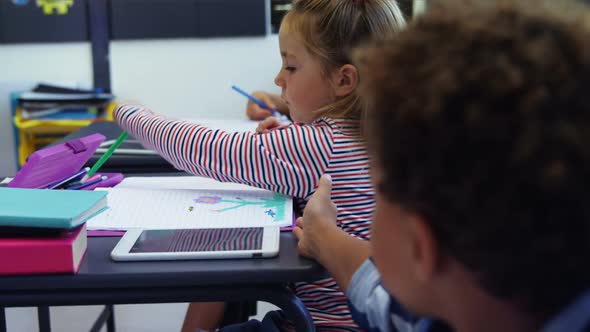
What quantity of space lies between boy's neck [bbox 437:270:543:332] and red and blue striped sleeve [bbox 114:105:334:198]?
50 centimetres

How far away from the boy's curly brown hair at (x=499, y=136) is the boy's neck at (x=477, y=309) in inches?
0.5

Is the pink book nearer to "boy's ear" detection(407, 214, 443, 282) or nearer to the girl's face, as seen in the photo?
"boy's ear" detection(407, 214, 443, 282)

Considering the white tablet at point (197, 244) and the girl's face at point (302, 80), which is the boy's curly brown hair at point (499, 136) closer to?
the white tablet at point (197, 244)

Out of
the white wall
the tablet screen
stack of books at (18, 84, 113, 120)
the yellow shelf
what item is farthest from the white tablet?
the white wall

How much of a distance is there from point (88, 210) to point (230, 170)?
31cm

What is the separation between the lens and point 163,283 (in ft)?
2.34

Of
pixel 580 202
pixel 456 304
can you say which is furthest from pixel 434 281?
pixel 580 202

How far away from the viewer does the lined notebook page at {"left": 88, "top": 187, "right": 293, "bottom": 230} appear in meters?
0.89

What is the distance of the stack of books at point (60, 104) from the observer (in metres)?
3.18

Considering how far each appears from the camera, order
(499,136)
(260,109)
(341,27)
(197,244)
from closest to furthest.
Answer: (499,136), (197,244), (341,27), (260,109)

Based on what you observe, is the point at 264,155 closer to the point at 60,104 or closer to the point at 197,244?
the point at 197,244

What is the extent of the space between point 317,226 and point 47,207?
317mm

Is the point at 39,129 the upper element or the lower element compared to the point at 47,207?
lower

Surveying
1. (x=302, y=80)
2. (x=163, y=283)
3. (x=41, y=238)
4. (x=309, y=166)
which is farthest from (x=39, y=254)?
(x=302, y=80)
